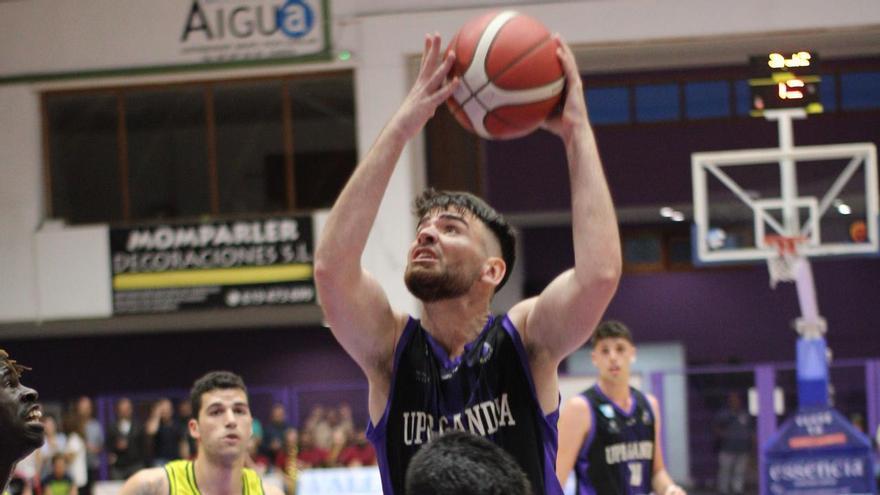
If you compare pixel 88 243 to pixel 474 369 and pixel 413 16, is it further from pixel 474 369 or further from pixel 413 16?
pixel 474 369

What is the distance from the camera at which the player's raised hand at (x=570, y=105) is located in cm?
363

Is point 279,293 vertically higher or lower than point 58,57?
lower

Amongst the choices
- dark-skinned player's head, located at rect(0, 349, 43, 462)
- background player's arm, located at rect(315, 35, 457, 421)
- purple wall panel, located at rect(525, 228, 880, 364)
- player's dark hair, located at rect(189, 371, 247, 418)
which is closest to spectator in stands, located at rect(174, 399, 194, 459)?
purple wall panel, located at rect(525, 228, 880, 364)

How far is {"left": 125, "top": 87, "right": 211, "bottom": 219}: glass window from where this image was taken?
57.1 feet

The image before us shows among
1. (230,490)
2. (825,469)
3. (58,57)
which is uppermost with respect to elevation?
(58,57)

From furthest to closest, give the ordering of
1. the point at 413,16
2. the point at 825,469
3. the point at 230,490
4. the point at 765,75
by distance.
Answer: the point at 413,16, the point at 825,469, the point at 765,75, the point at 230,490

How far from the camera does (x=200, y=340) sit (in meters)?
20.8

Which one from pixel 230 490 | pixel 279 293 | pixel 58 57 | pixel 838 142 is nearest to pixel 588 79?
pixel 838 142

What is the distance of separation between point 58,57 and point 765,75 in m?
8.91

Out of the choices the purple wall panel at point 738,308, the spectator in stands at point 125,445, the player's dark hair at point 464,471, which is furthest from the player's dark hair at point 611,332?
the purple wall panel at point 738,308

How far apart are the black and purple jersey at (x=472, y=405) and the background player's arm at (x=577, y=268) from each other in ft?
0.18

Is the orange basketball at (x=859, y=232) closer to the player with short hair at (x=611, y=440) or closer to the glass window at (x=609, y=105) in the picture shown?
the player with short hair at (x=611, y=440)

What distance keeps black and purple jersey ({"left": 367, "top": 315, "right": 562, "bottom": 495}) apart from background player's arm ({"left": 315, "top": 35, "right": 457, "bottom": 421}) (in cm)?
20

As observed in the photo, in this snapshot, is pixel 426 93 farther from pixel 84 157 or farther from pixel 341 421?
pixel 84 157
